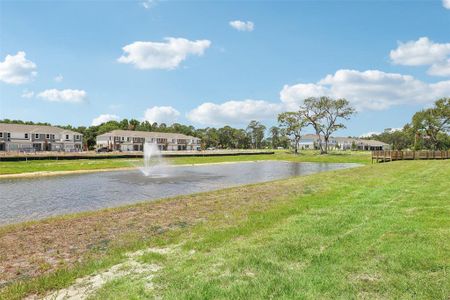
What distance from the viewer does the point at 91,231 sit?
32.6 ft

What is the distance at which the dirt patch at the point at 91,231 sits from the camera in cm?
734

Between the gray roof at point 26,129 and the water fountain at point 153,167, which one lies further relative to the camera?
the gray roof at point 26,129

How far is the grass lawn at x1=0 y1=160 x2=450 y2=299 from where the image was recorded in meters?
5.70

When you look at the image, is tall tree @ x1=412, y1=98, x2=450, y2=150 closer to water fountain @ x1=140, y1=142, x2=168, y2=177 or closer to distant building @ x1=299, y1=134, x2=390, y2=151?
water fountain @ x1=140, y1=142, x2=168, y2=177

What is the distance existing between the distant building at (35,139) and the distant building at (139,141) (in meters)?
10.0

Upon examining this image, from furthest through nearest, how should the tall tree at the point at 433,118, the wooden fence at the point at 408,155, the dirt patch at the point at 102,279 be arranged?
the tall tree at the point at 433,118 → the wooden fence at the point at 408,155 → the dirt patch at the point at 102,279

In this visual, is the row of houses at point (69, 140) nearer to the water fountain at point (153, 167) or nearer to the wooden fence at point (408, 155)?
the water fountain at point (153, 167)

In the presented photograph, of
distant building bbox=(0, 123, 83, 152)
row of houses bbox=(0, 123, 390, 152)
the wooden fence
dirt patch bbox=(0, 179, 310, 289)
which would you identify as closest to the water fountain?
dirt patch bbox=(0, 179, 310, 289)

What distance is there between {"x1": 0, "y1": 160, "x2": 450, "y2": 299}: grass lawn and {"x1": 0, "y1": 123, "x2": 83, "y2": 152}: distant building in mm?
83242

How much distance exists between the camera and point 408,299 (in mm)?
5195

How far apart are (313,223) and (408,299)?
486cm

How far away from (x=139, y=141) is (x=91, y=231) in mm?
108684

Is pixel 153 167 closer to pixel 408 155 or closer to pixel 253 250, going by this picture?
pixel 408 155

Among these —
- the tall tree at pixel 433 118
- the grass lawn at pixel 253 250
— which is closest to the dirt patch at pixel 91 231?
the grass lawn at pixel 253 250
